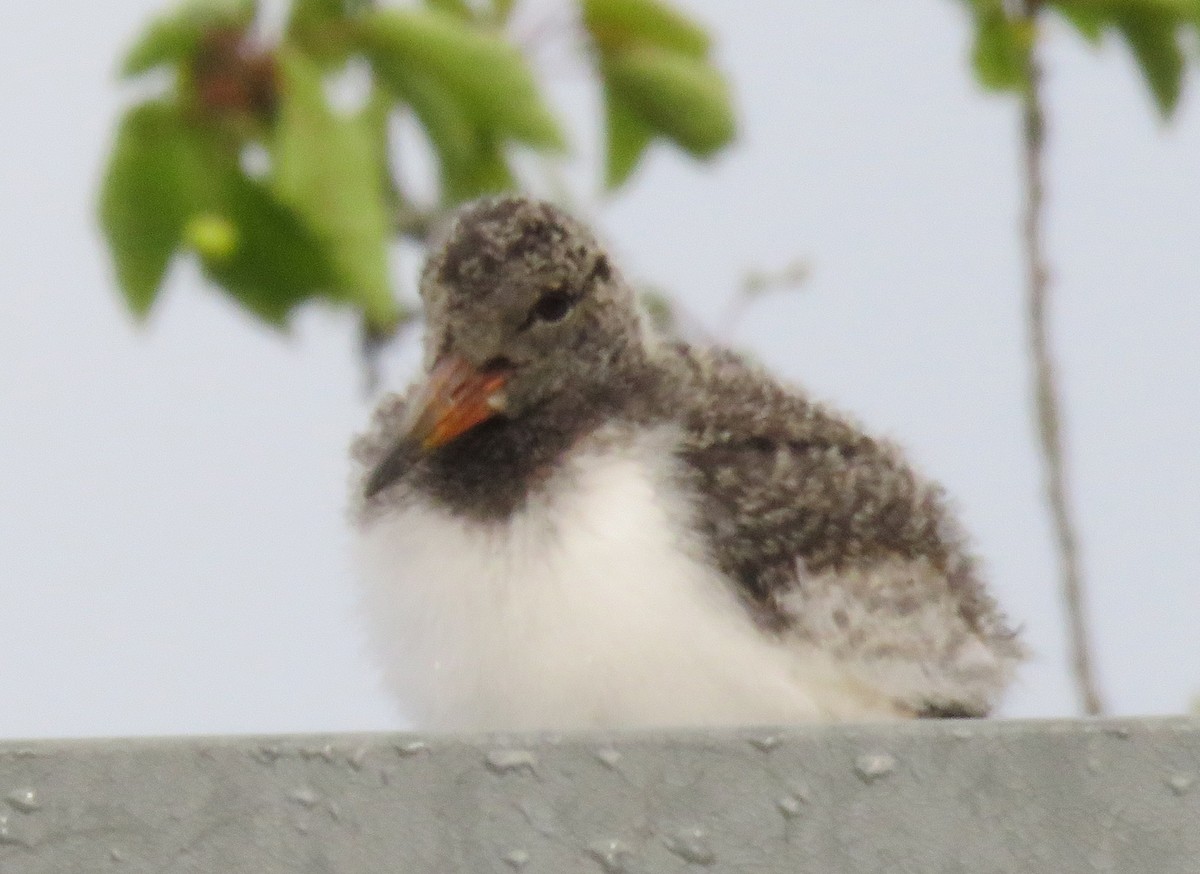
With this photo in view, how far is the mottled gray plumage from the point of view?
3.03 m

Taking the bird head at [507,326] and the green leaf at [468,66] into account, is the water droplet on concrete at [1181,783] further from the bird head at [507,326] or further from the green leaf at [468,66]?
the green leaf at [468,66]

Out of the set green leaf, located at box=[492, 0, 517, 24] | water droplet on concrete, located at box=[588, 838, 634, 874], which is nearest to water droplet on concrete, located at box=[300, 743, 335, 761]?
water droplet on concrete, located at box=[588, 838, 634, 874]

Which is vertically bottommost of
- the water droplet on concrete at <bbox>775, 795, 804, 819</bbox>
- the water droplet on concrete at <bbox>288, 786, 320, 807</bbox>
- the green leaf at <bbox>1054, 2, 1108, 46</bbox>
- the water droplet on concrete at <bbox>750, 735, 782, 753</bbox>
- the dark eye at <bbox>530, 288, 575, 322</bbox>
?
the water droplet on concrete at <bbox>288, 786, 320, 807</bbox>

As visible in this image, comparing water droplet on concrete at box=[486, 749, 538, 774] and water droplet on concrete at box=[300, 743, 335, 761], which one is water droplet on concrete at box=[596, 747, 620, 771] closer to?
water droplet on concrete at box=[486, 749, 538, 774]

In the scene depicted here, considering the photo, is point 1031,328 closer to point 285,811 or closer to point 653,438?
point 653,438

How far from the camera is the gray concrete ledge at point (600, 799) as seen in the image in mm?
1974

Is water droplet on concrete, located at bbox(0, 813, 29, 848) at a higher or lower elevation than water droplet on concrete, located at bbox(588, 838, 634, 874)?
lower

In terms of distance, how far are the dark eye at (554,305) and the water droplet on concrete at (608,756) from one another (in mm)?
1344

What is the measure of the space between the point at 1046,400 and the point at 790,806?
2.42 meters

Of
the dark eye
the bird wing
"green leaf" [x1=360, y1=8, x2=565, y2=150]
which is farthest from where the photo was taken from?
"green leaf" [x1=360, y1=8, x2=565, y2=150]

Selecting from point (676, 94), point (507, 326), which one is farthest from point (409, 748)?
point (676, 94)

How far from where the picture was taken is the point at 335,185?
3.34m

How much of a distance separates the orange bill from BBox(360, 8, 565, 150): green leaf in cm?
46

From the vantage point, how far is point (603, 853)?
1.99m
